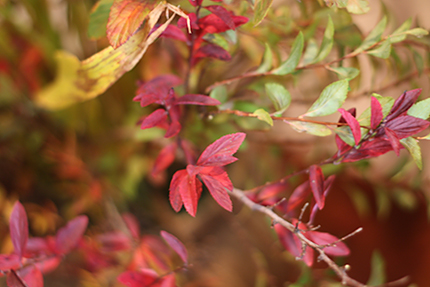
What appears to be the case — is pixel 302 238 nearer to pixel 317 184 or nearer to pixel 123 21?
pixel 317 184

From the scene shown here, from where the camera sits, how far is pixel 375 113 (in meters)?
0.19

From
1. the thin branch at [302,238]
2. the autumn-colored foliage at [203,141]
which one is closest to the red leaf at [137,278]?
the autumn-colored foliage at [203,141]

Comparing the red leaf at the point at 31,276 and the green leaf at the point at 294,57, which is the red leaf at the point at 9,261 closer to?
the red leaf at the point at 31,276

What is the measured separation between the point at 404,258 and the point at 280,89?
0.52 meters

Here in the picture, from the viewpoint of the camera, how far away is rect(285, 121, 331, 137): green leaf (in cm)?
20

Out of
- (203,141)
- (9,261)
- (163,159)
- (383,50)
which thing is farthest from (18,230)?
(383,50)

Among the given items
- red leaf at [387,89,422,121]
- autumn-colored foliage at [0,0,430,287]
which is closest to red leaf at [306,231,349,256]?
autumn-colored foliage at [0,0,430,287]

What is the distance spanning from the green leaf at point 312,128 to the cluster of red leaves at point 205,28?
0.08m

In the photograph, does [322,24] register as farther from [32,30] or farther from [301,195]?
[32,30]

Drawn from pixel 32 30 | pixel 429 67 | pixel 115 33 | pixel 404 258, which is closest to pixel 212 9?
pixel 115 33

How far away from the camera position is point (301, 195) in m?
0.25

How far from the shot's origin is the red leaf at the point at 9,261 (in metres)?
0.23

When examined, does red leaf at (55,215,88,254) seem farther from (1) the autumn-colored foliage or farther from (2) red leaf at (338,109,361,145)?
(2) red leaf at (338,109,361,145)

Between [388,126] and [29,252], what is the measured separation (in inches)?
13.3
